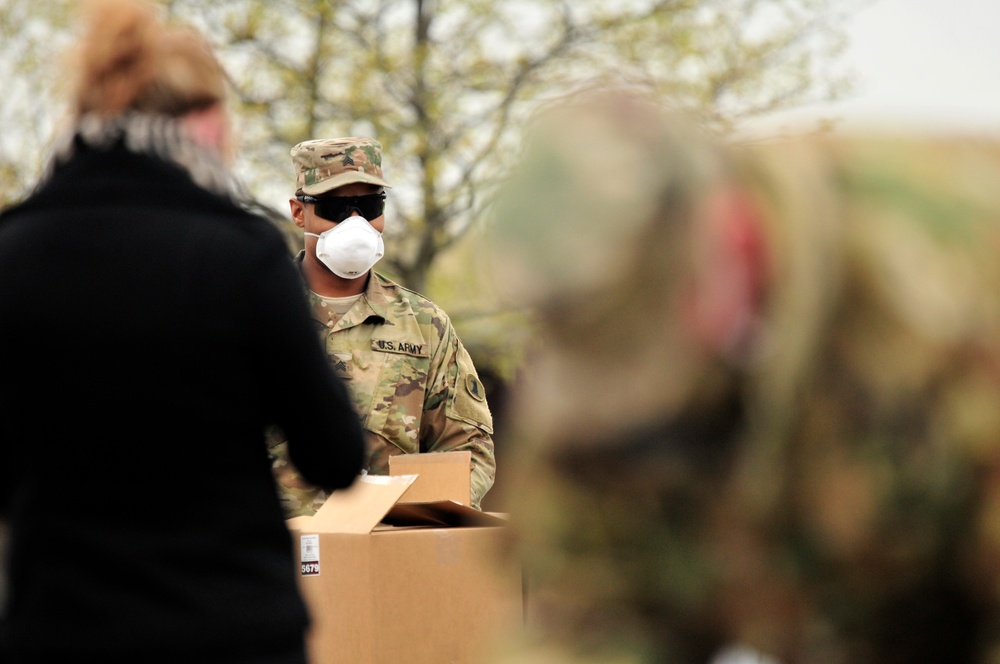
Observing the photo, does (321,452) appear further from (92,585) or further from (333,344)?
(333,344)

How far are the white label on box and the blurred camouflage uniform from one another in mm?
2146

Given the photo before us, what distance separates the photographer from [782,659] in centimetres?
89

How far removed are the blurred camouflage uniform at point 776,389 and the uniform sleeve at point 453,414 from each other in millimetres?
2708

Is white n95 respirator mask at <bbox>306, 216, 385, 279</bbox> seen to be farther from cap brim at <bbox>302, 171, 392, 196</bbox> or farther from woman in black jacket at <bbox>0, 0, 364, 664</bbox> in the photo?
woman in black jacket at <bbox>0, 0, 364, 664</bbox>

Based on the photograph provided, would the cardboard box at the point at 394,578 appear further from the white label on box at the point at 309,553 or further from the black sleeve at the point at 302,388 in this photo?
the black sleeve at the point at 302,388

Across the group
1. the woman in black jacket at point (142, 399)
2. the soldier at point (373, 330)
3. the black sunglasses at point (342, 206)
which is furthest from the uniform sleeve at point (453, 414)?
the woman in black jacket at point (142, 399)

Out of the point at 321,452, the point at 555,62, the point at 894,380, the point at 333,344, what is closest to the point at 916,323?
the point at 894,380

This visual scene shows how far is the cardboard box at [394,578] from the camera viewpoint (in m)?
2.97

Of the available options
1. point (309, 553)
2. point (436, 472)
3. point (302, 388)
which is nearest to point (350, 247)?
point (436, 472)

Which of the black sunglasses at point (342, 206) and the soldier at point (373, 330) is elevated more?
the black sunglasses at point (342, 206)

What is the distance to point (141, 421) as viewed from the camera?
1499 mm

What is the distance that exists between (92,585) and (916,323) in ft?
3.45

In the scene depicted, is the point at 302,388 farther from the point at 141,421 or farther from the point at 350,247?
the point at 350,247

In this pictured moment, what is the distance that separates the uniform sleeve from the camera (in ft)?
11.9
